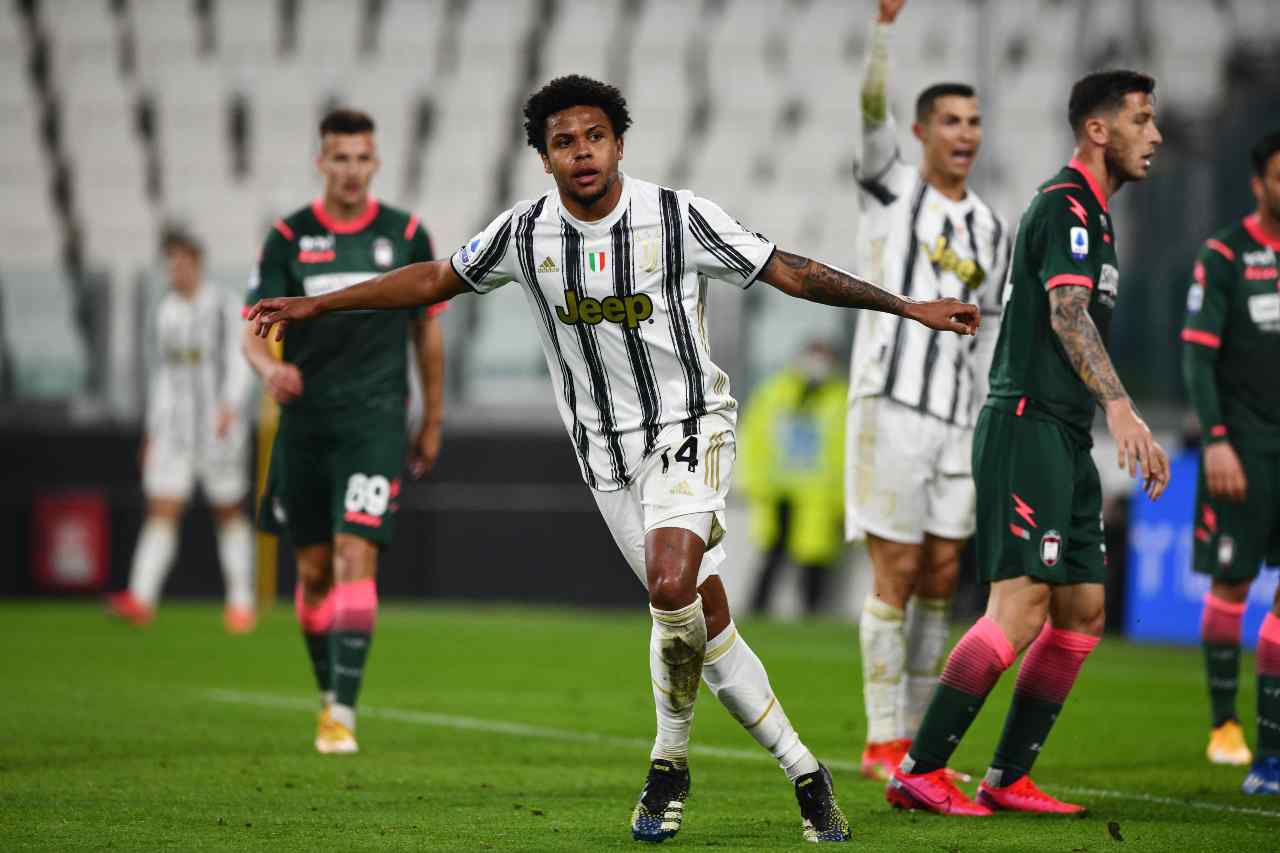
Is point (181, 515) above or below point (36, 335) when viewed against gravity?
below

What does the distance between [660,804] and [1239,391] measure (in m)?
3.12

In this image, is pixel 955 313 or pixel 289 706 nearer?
pixel 955 313

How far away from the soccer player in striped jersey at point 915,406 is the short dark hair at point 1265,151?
1.02m

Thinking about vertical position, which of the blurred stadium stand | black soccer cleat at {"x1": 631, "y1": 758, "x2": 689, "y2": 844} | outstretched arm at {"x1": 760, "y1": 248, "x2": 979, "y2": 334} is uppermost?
the blurred stadium stand

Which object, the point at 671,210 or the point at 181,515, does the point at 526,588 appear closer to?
the point at 181,515

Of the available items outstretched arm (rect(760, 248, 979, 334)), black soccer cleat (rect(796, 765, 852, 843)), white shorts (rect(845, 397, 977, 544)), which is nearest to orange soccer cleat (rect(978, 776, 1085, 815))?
black soccer cleat (rect(796, 765, 852, 843))

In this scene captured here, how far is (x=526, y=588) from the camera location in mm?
16641

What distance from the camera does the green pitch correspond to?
5188 mm

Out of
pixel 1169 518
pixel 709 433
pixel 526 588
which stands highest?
pixel 709 433

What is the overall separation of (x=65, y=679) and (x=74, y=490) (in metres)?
7.54

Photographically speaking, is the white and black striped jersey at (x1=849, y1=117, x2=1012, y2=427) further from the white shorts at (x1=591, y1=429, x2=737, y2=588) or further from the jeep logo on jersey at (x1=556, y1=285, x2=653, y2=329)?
the jeep logo on jersey at (x1=556, y1=285, x2=653, y2=329)

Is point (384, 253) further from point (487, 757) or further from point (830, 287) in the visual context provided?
point (830, 287)

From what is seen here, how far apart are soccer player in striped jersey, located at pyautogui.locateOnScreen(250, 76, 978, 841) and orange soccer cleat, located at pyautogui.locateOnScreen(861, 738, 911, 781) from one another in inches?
57.8

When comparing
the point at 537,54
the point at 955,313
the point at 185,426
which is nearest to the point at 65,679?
the point at 185,426
